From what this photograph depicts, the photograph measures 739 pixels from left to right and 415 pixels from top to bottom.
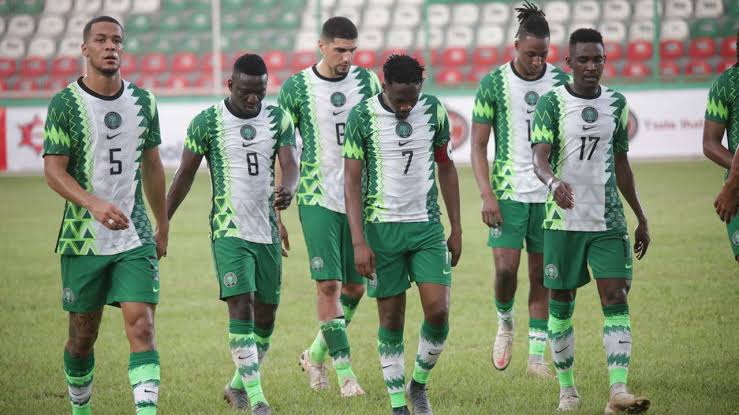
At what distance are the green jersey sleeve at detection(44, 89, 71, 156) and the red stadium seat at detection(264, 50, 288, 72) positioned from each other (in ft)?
76.8

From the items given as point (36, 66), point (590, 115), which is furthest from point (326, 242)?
point (36, 66)

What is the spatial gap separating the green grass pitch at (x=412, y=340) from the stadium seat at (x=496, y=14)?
15.0 metres

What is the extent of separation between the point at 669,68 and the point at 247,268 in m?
22.9

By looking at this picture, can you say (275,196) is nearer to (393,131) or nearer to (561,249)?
(393,131)

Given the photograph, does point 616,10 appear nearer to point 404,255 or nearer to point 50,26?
point 50,26

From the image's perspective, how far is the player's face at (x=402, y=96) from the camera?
646 centimetres

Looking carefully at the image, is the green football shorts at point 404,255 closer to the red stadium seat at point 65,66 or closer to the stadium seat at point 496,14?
the stadium seat at point 496,14

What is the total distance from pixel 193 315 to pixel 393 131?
4749mm

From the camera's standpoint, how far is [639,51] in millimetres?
28375

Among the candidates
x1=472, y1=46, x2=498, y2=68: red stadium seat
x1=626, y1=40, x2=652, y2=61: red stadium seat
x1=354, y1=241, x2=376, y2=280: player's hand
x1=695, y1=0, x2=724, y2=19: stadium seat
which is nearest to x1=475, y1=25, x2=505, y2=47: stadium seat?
x1=472, y1=46, x2=498, y2=68: red stadium seat

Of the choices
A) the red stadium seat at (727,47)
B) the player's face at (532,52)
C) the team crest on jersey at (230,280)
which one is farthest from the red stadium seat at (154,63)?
the team crest on jersey at (230,280)

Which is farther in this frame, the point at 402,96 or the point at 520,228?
the point at 520,228

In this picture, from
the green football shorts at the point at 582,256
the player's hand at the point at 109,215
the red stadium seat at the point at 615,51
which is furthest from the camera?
the red stadium seat at the point at 615,51

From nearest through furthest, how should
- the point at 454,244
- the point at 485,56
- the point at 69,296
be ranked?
1. the point at 69,296
2. the point at 454,244
3. the point at 485,56
